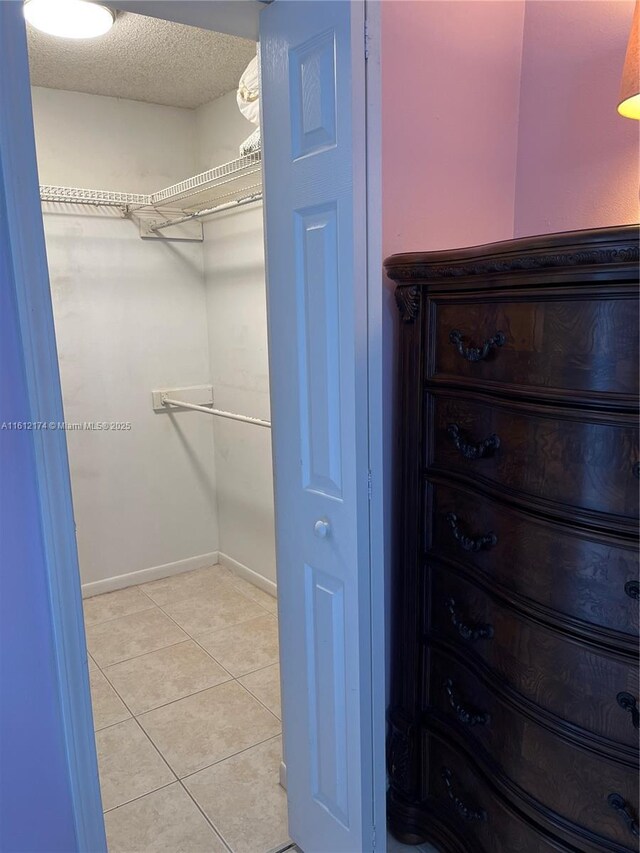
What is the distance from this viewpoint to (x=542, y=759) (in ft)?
3.91

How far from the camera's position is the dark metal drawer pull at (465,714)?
4.32ft

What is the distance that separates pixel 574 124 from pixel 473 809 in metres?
1.66

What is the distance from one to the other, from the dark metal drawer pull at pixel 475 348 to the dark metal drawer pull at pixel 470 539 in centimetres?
36

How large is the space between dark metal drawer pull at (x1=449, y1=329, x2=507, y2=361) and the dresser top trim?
0.39 feet

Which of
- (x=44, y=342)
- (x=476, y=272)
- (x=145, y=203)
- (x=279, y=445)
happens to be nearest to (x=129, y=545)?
(x=145, y=203)

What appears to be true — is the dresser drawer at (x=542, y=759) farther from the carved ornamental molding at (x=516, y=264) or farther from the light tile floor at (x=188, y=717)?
the carved ornamental molding at (x=516, y=264)

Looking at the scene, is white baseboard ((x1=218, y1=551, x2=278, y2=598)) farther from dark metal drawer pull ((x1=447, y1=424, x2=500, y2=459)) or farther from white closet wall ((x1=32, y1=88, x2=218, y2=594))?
dark metal drawer pull ((x1=447, y1=424, x2=500, y2=459))

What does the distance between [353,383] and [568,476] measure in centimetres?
42

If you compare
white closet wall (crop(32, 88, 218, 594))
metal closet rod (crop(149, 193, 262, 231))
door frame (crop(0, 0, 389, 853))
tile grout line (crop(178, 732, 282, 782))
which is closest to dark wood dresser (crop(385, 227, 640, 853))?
door frame (crop(0, 0, 389, 853))

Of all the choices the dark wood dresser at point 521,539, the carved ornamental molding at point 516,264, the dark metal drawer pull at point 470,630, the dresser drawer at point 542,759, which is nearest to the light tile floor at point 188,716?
the dark wood dresser at point 521,539

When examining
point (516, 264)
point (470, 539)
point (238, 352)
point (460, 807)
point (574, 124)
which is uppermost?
point (574, 124)

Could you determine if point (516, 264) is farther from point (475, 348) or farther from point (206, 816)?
point (206, 816)

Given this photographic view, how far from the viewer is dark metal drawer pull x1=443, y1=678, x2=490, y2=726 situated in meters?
1.32

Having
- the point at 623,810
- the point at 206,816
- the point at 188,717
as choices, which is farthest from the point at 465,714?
the point at 188,717
